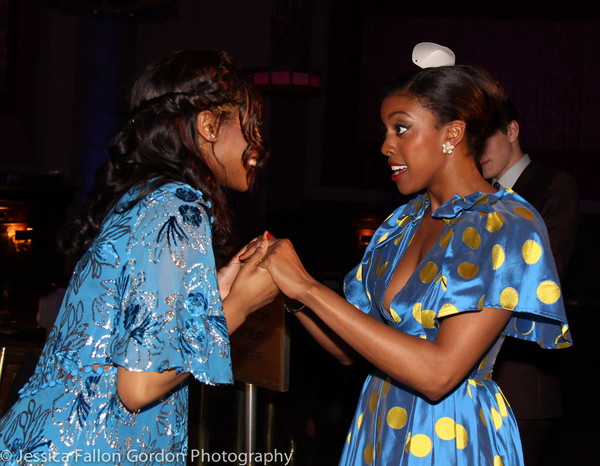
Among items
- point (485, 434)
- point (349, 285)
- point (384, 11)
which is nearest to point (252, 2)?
point (384, 11)

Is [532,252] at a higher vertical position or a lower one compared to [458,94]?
lower

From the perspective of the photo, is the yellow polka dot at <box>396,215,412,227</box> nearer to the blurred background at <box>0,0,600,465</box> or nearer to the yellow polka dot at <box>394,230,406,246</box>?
the yellow polka dot at <box>394,230,406,246</box>

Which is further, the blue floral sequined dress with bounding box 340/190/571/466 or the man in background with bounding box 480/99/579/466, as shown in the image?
the man in background with bounding box 480/99/579/466

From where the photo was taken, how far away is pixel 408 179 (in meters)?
1.50

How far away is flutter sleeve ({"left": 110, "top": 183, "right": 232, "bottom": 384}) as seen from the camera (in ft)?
3.15

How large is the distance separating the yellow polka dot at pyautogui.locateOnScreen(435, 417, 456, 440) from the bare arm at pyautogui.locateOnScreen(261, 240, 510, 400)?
140mm

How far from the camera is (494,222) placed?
1.30 metres

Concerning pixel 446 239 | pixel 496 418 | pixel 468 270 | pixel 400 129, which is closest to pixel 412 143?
pixel 400 129

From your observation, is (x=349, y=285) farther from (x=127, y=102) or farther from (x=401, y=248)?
(x=127, y=102)

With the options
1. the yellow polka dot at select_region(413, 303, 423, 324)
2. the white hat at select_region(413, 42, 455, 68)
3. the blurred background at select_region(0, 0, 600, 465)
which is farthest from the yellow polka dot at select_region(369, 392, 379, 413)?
the blurred background at select_region(0, 0, 600, 465)

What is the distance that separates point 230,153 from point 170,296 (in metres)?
0.44

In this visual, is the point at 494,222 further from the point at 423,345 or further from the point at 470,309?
the point at 423,345

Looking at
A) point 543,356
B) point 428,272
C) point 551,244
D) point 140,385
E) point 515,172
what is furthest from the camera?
point 515,172

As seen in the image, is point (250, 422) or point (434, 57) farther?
point (250, 422)
